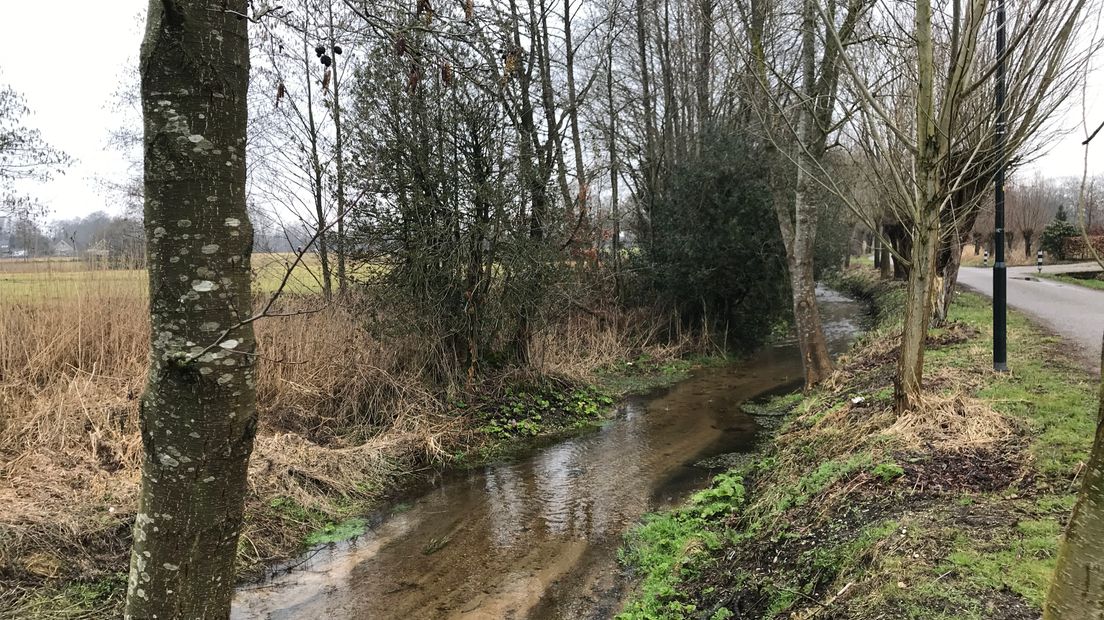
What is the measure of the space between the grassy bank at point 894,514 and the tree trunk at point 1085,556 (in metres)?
1.64

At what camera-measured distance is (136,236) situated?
782cm

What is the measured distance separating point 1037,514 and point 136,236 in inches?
365

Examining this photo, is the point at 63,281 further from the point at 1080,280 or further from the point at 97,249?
the point at 1080,280

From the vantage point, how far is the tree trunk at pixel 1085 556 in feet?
5.00

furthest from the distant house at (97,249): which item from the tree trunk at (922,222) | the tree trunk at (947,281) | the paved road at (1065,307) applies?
the tree trunk at (947,281)

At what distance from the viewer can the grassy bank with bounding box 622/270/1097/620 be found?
3346mm

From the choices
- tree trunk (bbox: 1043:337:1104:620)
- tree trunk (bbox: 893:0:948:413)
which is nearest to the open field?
tree trunk (bbox: 893:0:948:413)

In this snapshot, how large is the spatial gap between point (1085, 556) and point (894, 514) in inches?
116

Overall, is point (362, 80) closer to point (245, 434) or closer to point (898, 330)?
point (245, 434)

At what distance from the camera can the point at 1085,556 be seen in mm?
1552

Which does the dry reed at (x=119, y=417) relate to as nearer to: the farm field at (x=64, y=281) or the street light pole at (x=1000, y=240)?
the farm field at (x=64, y=281)

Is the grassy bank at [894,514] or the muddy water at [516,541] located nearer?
the grassy bank at [894,514]

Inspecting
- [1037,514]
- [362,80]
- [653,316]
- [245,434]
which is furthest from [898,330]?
[245,434]

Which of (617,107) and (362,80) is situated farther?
(617,107)
